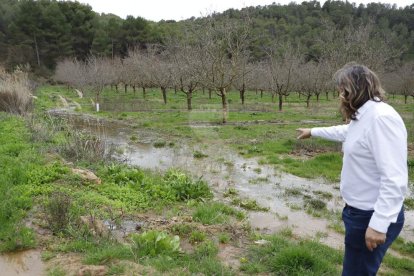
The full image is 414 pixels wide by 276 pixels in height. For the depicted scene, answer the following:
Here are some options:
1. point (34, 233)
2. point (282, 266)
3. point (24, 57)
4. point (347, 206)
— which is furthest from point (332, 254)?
point (24, 57)

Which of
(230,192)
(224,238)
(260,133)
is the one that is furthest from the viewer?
(260,133)

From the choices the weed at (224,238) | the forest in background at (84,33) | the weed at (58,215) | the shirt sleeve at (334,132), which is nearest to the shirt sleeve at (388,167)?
the shirt sleeve at (334,132)

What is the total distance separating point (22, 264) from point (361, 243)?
3792 millimetres

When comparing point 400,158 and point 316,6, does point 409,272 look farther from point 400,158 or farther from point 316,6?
point 316,6

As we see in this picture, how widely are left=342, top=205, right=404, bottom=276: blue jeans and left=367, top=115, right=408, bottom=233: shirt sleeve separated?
219 mm

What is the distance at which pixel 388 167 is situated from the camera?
2213 millimetres

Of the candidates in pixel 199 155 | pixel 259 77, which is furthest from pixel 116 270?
pixel 259 77

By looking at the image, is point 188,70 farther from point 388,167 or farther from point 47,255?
point 388,167

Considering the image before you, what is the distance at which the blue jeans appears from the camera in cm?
246

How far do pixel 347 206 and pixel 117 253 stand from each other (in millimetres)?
2767

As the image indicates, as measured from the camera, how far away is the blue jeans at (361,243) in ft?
8.09

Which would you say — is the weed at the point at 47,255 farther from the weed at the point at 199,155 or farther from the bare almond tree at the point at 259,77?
the bare almond tree at the point at 259,77

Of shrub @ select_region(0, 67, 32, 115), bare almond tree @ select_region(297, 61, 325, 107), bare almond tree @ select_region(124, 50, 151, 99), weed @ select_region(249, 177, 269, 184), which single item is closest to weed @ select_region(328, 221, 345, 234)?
weed @ select_region(249, 177, 269, 184)

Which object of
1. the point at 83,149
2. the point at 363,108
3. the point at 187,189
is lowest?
the point at 187,189
